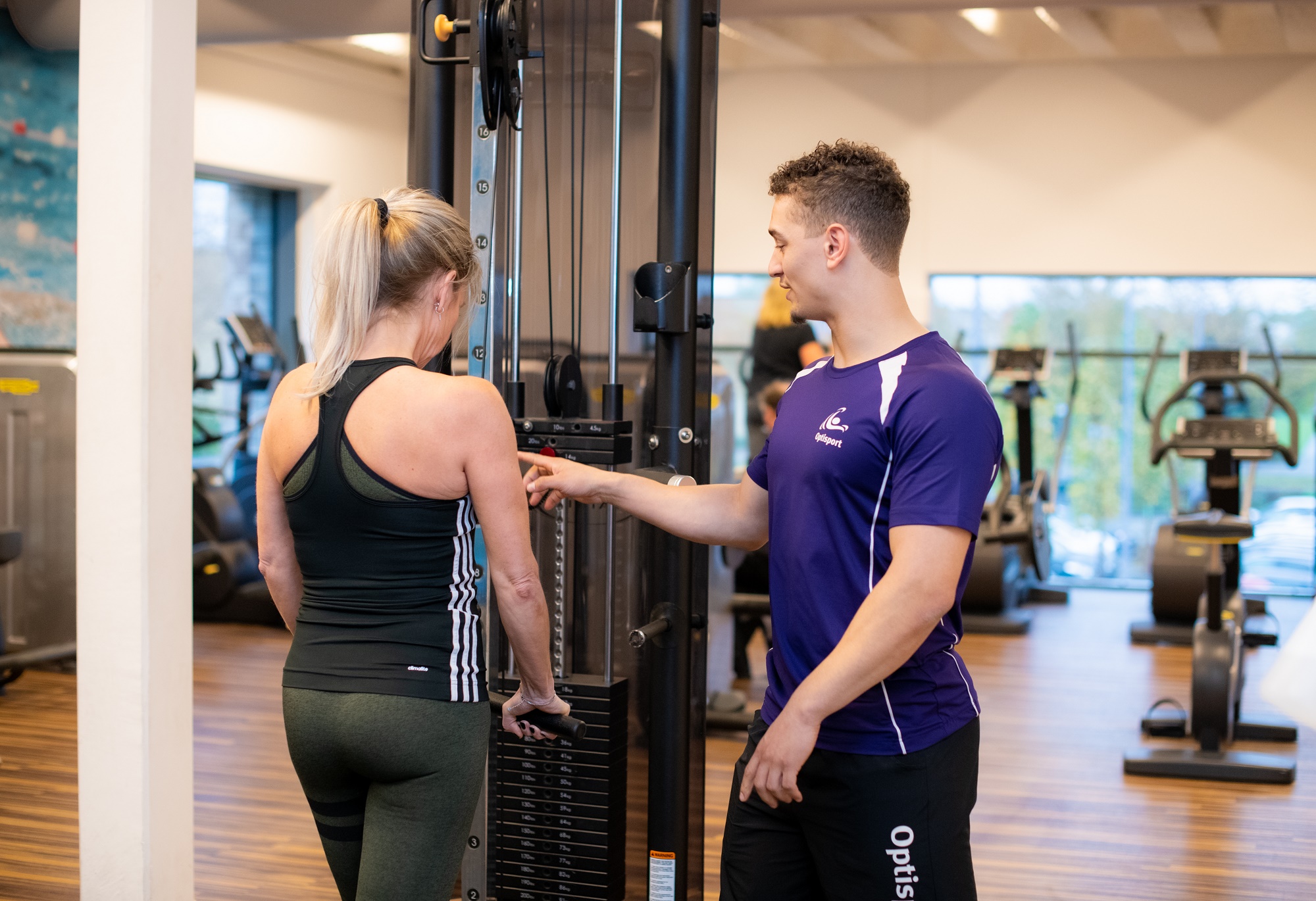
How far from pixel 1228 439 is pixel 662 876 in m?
4.06

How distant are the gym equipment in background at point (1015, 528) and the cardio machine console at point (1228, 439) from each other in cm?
117

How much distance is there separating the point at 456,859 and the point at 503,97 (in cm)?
132

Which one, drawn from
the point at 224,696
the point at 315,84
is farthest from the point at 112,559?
the point at 315,84

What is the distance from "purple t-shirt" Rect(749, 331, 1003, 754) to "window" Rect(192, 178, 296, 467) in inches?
269

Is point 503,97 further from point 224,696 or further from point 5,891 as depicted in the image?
point 224,696

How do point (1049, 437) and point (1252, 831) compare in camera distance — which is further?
point (1049, 437)

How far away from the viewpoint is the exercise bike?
168 inches

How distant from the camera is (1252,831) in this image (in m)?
3.68

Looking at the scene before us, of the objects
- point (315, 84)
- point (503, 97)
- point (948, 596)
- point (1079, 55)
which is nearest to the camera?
point (948, 596)

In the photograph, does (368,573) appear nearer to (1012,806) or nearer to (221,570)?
(1012,806)

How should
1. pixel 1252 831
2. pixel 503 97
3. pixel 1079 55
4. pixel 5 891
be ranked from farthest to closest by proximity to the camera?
1. pixel 1079 55
2. pixel 1252 831
3. pixel 5 891
4. pixel 503 97

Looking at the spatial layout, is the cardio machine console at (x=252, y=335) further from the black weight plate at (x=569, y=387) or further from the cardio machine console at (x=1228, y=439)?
the black weight plate at (x=569, y=387)

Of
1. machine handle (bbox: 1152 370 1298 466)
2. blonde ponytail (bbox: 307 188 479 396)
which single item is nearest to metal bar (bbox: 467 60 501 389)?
blonde ponytail (bbox: 307 188 479 396)

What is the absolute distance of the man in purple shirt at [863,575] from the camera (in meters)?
1.55
